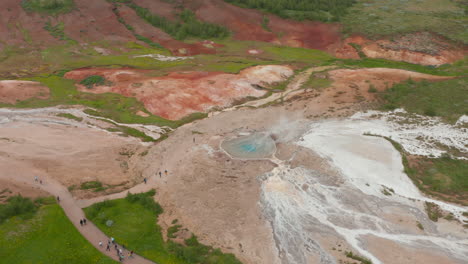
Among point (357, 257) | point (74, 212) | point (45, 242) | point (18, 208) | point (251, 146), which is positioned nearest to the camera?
point (357, 257)

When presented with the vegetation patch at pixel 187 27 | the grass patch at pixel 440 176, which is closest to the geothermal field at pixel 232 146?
the grass patch at pixel 440 176

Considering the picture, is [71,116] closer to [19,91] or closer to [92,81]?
[92,81]

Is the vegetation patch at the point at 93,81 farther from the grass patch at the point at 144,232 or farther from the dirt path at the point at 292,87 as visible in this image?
the grass patch at the point at 144,232

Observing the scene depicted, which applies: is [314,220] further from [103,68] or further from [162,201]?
[103,68]

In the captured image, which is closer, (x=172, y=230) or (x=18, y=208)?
(x=172, y=230)

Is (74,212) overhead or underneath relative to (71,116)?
underneath

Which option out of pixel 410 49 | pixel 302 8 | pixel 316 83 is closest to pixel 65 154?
pixel 316 83

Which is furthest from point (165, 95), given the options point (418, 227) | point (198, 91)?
point (418, 227)

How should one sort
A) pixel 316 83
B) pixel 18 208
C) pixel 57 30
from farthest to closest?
pixel 57 30 → pixel 316 83 → pixel 18 208
